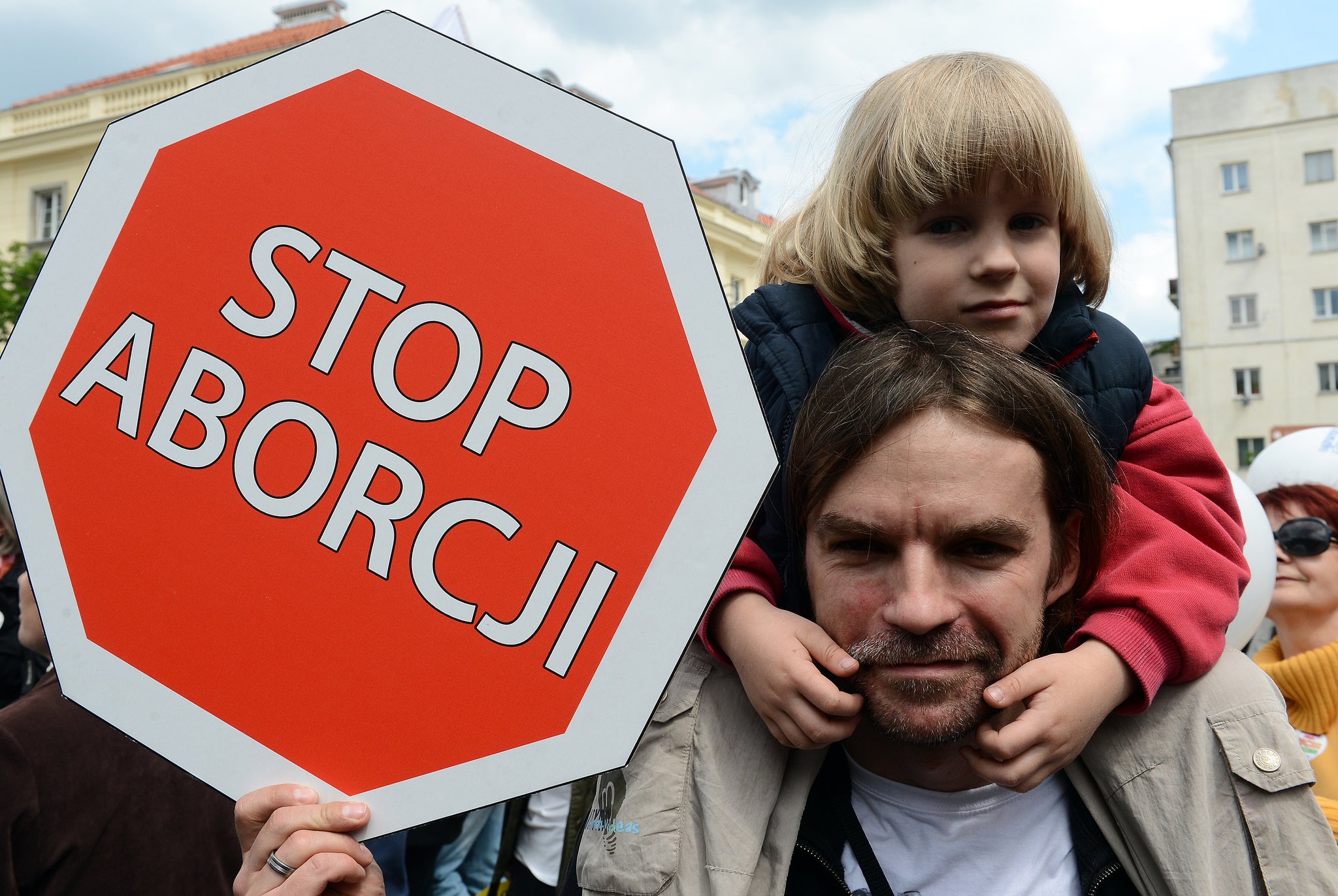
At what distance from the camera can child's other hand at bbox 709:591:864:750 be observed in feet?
4.08

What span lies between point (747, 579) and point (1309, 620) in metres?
2.49

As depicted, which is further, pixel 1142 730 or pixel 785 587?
pixel 785 587

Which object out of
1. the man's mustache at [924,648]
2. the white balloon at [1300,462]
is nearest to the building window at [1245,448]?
the white balloon at [1300,462]

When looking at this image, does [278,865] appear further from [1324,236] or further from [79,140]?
[1324,236]

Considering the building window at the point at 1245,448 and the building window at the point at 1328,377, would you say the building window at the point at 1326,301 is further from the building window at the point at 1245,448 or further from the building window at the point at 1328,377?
the building window at the point at 1245,448

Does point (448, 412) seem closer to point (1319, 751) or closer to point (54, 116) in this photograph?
point (1319, 751)

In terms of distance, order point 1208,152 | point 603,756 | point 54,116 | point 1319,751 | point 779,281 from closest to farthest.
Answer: point 603,756 → point 779,281 → point 1319,751 → point 54,116 → point 1208,152

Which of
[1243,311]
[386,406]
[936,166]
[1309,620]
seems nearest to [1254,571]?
[1309,620]

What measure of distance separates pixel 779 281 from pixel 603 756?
1.22 m

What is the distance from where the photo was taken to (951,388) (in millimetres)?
1437

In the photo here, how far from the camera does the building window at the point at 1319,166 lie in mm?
34875

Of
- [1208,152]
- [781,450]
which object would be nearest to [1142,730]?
[781,450]

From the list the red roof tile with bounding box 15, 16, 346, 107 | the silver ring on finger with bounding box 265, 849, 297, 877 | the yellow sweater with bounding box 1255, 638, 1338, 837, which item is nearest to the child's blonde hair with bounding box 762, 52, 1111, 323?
the silver ring on finger with bounding box 265, 849, 297, 877

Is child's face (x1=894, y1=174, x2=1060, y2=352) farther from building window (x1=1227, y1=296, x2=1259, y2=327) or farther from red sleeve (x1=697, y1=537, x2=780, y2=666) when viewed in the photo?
building window (x1=1227, y1=296, x2=1259, y2=327)
